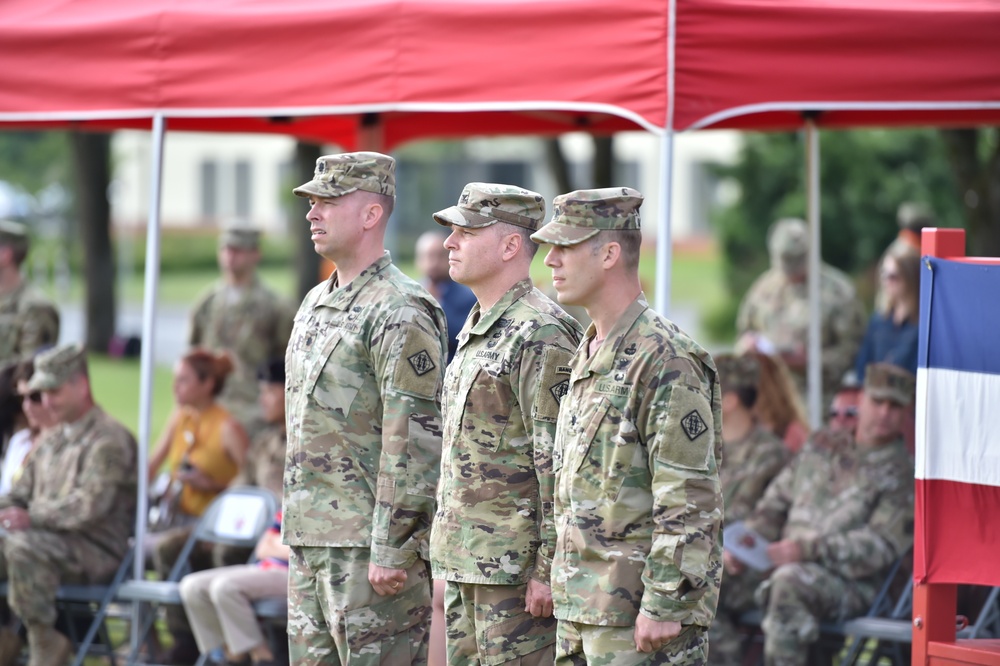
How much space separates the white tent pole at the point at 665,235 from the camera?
504 centimetres

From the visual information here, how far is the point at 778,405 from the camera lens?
682cm

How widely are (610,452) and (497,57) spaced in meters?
2.31

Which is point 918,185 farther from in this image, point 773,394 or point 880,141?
point 773,394

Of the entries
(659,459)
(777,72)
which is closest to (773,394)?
(777,72)

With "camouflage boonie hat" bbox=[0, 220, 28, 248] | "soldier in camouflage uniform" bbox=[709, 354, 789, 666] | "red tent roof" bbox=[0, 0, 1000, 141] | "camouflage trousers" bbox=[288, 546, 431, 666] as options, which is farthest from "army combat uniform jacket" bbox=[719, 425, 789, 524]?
"camouflage boonie hat" bbox=[0, 220, 28, 248]

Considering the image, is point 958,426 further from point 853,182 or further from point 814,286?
point 853,182

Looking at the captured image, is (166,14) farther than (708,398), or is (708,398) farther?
(166,14)

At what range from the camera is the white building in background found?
34.0 metres

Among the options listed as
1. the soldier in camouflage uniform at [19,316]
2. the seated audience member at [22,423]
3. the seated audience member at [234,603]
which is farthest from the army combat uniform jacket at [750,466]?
the soldier in camouflage uniform at [19,316]

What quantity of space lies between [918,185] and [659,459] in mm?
14755

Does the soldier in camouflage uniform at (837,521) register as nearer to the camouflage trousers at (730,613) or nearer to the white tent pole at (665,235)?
the camouflage trousers at (730,613)

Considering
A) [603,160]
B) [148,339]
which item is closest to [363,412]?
[148,339]

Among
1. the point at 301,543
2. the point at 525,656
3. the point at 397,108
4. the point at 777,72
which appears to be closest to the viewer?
the point at 525,656

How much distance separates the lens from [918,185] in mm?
17250
